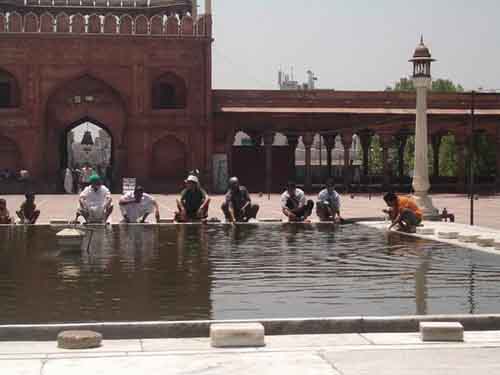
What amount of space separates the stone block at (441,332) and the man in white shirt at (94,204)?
9603 millimetres

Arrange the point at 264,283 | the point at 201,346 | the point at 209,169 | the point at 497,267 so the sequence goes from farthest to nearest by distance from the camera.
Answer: the point at 209,169 < the point at 497,267 < the point at 264,283 < the point at 201,346

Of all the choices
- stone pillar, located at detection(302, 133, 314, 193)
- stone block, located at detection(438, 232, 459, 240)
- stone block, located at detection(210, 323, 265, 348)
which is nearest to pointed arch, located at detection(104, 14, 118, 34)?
stone pillar, located at detection(302, 133, 314, 193)

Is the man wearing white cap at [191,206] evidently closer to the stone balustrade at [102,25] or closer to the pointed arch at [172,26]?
the stone balustrade at [102,25]

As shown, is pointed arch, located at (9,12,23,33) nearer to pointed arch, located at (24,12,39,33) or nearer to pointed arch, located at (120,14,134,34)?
pointed arch, located at (24,12,39,33)

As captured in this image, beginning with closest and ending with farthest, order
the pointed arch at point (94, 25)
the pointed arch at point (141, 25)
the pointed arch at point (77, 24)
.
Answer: the pointed arch at point (77, 24) < the pointed arch at point (94, 25) < the pointed arch at point (141, 25)

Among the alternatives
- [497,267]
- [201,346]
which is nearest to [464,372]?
[201,346]

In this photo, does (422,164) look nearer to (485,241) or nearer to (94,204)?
(485,241)

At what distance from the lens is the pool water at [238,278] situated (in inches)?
272

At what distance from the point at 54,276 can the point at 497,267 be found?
4453mm

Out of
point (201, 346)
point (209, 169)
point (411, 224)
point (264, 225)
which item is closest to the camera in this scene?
point (201, 346)

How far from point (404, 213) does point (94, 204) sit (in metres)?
4.90

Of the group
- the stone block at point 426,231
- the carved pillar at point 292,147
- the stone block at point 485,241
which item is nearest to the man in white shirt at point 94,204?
the stone block at point 426,231

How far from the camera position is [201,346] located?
228 inches

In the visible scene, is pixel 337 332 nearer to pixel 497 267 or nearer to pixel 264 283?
pixel 264 283
